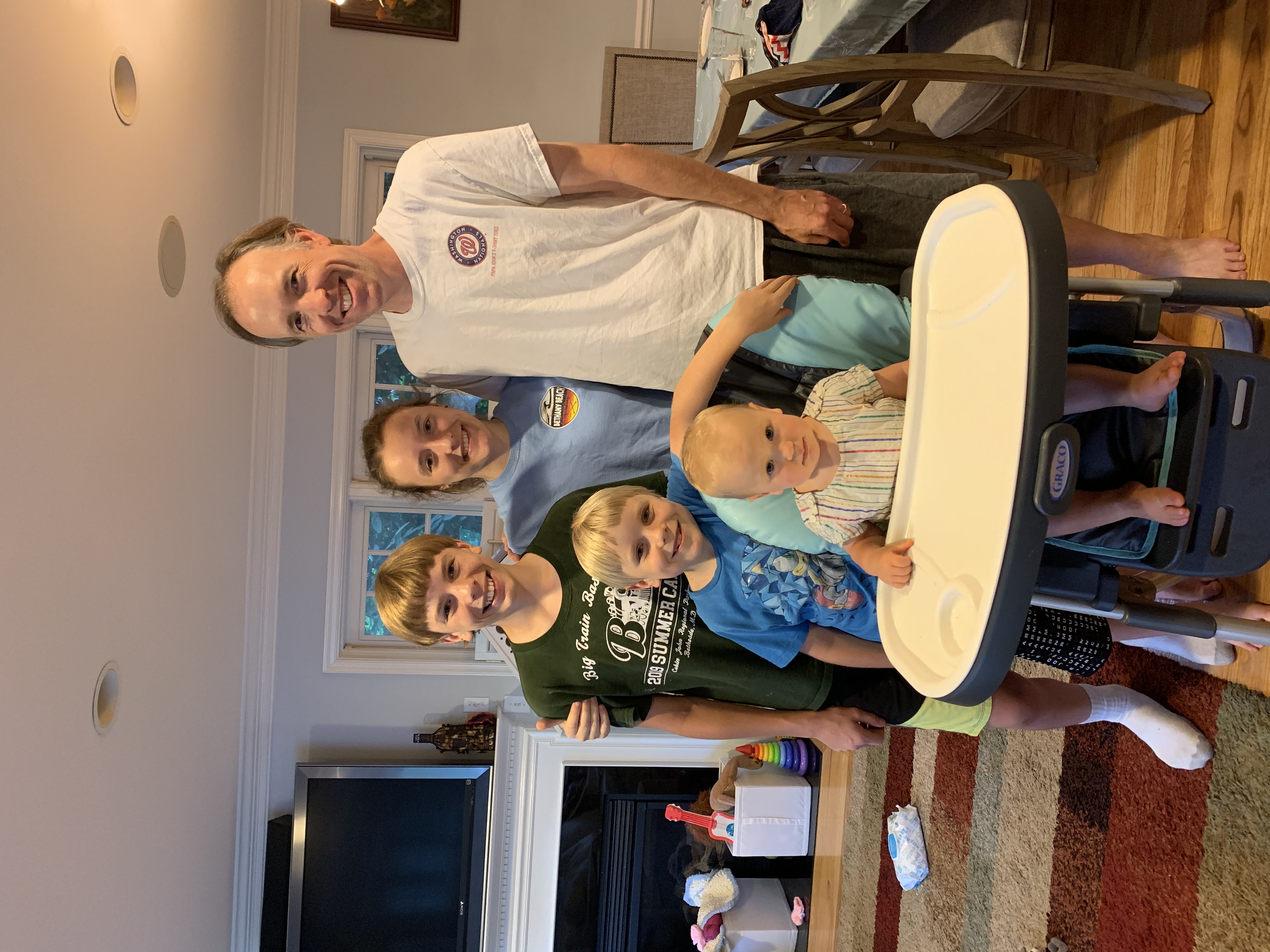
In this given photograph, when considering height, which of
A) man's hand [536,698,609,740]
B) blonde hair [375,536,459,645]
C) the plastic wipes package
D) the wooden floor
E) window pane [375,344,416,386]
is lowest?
the plastic wipes package

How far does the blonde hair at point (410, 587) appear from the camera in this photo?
1854 mm

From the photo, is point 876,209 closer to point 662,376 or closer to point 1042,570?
point 662,376

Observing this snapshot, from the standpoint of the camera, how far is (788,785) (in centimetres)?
368

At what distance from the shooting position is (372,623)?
3.88 meters

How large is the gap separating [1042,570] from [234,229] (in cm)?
330

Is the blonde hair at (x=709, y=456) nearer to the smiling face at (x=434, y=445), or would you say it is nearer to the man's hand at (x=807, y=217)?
the man's hand at (x=807, y=217)

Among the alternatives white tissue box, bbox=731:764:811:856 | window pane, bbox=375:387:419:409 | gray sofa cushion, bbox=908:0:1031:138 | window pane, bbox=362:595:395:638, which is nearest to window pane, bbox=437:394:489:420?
window pane, bbox=375:387:419:409

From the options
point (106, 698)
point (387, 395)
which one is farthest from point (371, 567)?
point (106, 698)

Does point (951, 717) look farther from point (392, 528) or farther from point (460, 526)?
point (392, 528)

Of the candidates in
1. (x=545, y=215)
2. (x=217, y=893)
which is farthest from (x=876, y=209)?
(x=217, y=893)

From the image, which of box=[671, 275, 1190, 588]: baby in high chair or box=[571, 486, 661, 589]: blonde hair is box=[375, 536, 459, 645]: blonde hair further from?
box=[671, 275, 1190, 588]: baby in high chair

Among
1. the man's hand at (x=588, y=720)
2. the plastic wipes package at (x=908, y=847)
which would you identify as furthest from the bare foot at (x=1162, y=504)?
the plastic wipes package at (x=908, y=847)

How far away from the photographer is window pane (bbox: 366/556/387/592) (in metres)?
3.87

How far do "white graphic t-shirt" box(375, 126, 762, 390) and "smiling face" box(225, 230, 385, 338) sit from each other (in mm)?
95
